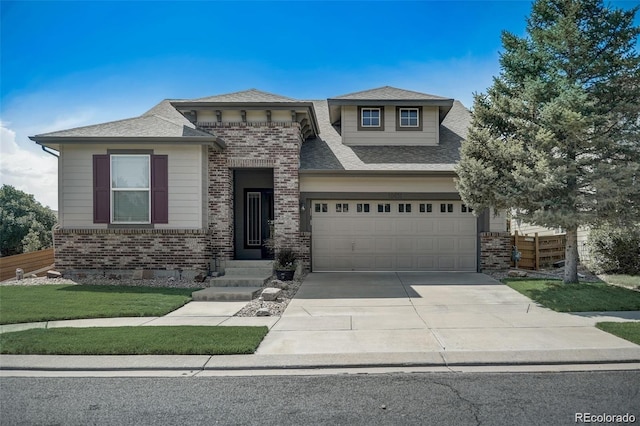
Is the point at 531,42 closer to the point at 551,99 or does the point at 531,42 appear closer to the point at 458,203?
the point at 551,99

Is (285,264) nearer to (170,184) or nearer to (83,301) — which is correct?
(170,184)

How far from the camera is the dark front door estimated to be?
14.6m

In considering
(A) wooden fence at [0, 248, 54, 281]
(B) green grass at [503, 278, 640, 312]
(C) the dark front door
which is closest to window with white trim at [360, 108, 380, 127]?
Answer: (C) the dark front door

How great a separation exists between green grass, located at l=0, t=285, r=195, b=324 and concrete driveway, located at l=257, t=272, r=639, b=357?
2.87 m

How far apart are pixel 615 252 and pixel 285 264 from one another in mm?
10057

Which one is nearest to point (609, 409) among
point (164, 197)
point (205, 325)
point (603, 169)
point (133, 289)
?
point (205, 325)

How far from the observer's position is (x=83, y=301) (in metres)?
9.12

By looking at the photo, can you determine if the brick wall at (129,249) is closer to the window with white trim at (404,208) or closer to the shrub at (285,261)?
the shrub at (285,261)

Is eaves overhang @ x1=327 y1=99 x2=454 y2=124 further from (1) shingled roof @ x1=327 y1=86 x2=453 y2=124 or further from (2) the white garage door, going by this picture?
(2) the white garage door

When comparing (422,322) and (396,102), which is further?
(396,102)

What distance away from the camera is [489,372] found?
517 cm

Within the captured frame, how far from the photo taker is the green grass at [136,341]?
5828 mm

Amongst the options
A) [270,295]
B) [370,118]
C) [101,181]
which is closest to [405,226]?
[370,118]

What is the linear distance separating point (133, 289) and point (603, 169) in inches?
453
